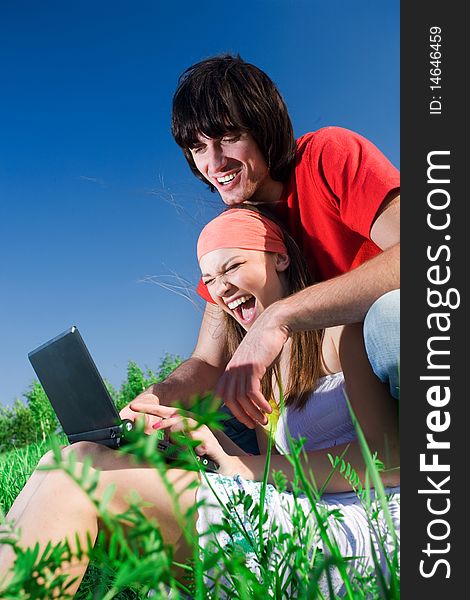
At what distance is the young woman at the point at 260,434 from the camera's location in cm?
97

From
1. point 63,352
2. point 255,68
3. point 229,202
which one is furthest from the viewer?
point 255,68

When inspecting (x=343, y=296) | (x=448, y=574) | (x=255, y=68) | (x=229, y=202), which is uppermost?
(x=255, y=68)

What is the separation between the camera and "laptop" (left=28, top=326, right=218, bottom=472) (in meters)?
1.16

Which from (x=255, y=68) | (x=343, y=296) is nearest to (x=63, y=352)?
(x=343, y=296)

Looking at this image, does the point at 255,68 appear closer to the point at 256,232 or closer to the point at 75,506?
the point at 256,232

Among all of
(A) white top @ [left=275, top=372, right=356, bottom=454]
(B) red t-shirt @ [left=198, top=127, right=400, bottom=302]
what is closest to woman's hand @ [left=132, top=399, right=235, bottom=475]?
(A) white top @ [left=275, top=372, right=356, bottom=454]

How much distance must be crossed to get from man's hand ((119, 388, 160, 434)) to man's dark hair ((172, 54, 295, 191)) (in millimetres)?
852

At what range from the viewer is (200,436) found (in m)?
1.09

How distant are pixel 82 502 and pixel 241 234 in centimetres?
95

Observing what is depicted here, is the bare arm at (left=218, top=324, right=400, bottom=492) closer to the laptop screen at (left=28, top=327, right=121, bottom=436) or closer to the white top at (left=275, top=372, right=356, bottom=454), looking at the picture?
the white top at (left=275, top=372, right=356, bottom=454)

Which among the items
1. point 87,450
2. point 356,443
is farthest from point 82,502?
point 356,443

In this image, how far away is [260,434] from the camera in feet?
5.91

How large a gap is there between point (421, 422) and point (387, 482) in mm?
492

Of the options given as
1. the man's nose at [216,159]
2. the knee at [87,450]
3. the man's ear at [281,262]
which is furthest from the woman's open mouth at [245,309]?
the knee at [87,450]
